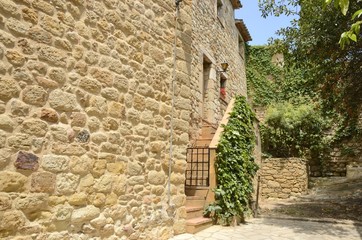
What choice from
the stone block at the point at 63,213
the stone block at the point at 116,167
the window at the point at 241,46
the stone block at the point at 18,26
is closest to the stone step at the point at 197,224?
the stone block at the point at 116,167

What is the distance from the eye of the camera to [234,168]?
618 cm

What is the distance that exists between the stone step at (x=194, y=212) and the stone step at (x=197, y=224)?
0.08 m

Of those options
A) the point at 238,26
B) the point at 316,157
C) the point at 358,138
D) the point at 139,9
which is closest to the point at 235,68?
the point at 238,26

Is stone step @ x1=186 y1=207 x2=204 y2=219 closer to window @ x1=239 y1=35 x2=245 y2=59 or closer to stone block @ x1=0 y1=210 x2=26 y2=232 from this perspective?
stone block @ x1=0 y1=210 x2=26 y2=232

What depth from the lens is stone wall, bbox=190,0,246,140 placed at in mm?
8469

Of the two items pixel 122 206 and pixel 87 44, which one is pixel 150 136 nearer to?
pixel 122 206

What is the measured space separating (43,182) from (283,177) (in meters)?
11.1

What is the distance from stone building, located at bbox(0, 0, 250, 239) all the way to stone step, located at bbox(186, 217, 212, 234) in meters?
0.32

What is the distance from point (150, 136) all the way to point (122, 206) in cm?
100

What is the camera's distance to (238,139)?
6.47 meters

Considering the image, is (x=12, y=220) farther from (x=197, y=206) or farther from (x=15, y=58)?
(x=197, y=206)

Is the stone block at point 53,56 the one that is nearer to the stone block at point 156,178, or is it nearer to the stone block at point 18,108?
the stone block at point 18,108

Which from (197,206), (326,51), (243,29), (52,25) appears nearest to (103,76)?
(52,25)

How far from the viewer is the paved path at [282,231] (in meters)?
4.94
